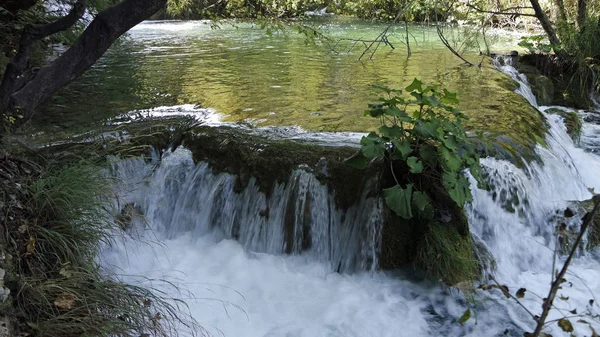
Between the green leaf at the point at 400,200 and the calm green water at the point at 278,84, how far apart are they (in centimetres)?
170

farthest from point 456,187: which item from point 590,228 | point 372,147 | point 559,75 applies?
point 559,75

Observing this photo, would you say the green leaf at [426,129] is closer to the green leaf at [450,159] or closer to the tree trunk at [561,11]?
the green leaf at [450,159]

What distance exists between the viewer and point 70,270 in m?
3.40

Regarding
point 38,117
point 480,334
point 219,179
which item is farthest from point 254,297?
point 38,117

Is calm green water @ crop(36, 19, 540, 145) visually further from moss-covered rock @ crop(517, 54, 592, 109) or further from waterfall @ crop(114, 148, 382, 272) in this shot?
waterfall @ crop(114, 148, 382, 272)

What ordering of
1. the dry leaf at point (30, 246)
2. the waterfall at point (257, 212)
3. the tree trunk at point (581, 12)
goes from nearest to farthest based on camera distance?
the dry leaf at point (30, 246)
the waterfall at point (257, 212)
the tree trunk at point (581, 12)

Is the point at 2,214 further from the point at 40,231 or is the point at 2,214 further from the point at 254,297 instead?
the point at 254,297

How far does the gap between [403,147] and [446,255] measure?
1.00 m

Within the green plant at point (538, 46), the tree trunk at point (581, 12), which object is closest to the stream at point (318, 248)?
the tree trunk at point (581, 12)

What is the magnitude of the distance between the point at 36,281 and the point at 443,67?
919 cm

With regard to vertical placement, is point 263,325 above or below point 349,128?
below

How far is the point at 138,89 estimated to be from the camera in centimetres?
892

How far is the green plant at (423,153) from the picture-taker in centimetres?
411

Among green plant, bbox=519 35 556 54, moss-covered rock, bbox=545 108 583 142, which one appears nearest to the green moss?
moss-covered rock, bbox=545 108 583 142
